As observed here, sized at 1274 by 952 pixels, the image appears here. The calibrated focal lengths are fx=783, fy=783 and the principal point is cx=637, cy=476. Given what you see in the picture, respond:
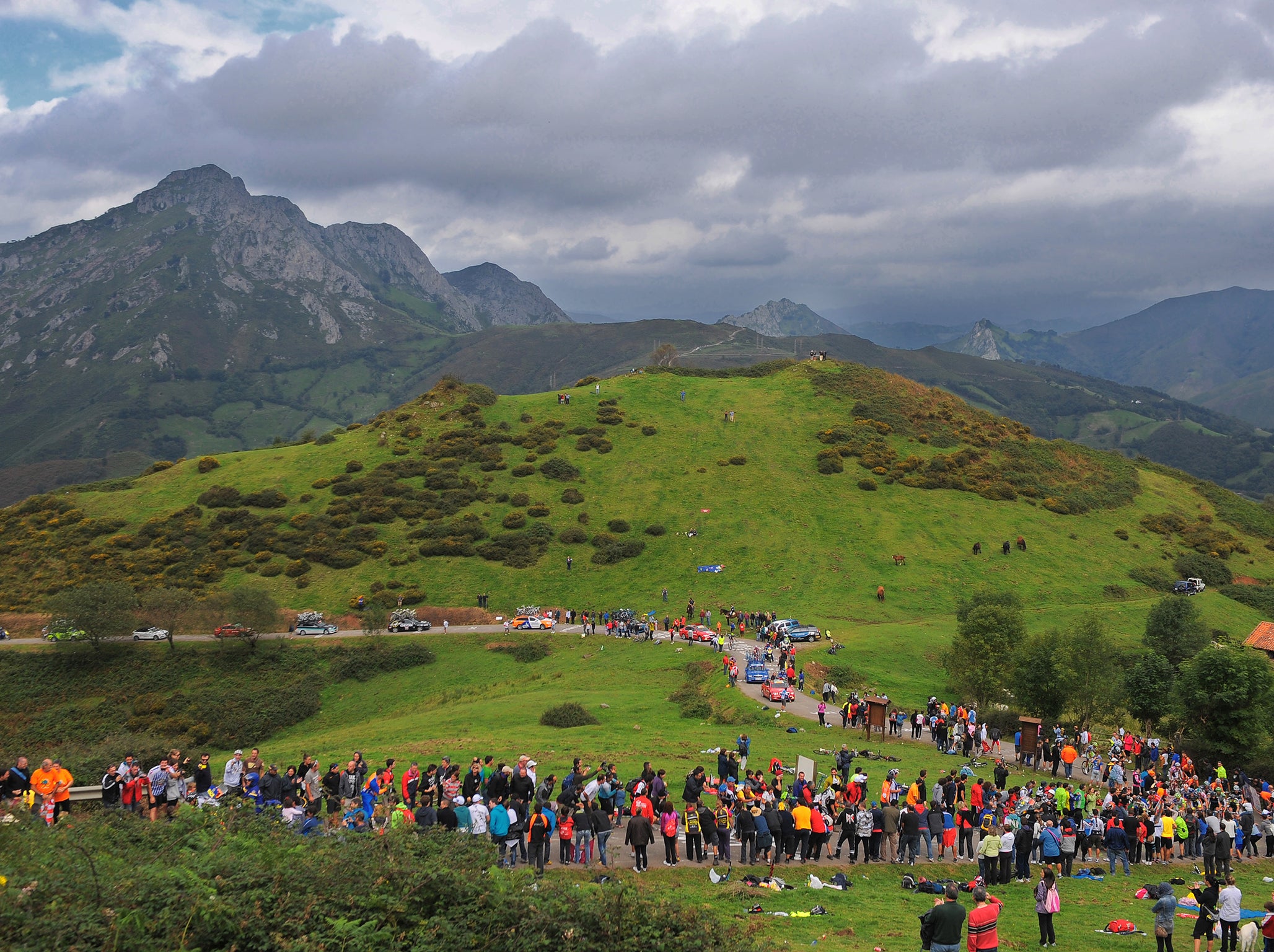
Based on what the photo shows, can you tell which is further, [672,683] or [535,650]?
[535,650]

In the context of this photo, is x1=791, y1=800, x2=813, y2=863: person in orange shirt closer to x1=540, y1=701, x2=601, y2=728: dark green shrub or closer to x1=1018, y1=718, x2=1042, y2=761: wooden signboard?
x1=540, y1=701, x2=601, y2=728: dark green shrub

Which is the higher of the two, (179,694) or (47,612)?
(47,612)

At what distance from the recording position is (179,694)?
177 ft

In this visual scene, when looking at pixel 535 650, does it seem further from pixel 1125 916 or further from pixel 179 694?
pixel 1125 916

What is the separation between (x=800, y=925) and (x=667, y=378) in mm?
109852

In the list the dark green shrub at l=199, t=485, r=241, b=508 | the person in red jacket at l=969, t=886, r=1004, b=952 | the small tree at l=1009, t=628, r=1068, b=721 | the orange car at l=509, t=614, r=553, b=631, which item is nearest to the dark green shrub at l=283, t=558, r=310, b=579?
the dark green shrub at l=199, t=485, r=241, b=508

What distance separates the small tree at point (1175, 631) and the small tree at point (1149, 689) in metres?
9.74

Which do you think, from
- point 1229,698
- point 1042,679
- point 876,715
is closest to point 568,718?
point 876,715

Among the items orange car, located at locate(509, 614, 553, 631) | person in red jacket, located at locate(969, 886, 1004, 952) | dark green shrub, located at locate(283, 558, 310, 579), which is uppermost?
dark green shrub, located at locate(283, 558, 310, 579)

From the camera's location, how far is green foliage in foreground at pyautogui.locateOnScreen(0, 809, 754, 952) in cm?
1193

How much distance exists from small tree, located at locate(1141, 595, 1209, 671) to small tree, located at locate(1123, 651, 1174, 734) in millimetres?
9744

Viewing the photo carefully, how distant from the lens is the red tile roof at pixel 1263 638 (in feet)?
187

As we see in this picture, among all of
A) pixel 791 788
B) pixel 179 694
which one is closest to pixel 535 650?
pixel 179 694

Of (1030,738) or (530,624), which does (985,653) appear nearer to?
(1030,738)
